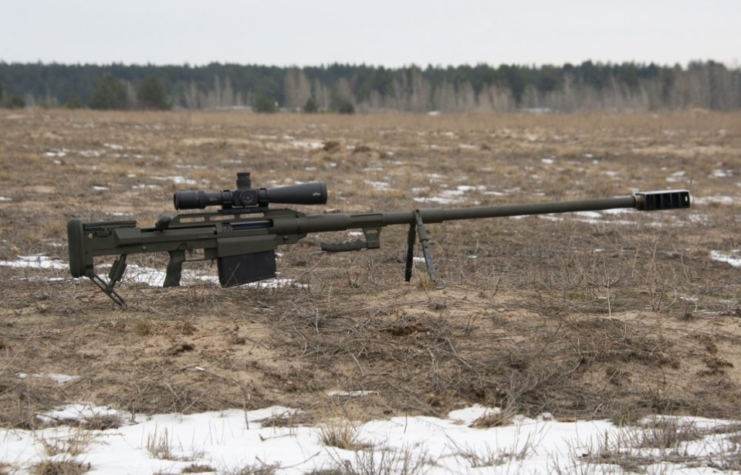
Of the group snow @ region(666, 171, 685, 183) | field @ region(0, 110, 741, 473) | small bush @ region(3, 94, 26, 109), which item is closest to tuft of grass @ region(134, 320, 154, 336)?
field @ region(0, 110, 741, 473)

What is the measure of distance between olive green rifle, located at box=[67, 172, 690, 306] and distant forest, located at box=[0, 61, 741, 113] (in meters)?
50.9

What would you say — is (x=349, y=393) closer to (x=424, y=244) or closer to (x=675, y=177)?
(x=424, y=244)

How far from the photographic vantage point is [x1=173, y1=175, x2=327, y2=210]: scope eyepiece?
21.3 ft

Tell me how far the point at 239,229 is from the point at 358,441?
2.90 m

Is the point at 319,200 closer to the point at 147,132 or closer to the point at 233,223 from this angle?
the point at 233,223

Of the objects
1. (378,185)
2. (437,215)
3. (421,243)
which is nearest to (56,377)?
(421,243)

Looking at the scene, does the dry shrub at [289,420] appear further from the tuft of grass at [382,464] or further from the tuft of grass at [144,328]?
the tuft of grass at [144,328]

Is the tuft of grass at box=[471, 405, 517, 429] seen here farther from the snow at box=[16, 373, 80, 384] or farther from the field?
the snow at box=[16, 373, 80, 384]

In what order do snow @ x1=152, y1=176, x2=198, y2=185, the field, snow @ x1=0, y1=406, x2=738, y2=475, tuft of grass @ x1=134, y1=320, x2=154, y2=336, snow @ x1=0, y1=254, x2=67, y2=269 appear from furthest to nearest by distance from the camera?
snow @ x1=152, y1=176, x2=198, y2=185, snow @ x1=0, y1=254, x2=67, y2=269, tuft of grass @ x1=134, y1=320, x2=154, y2=336, the field, snow @ x1=0, y1=406, x2=738, y2=475

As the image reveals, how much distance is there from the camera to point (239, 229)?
6.90m

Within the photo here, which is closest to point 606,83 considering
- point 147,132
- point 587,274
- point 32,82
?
point 32,82

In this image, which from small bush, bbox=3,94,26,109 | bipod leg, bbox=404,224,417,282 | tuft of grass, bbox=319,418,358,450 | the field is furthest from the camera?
small bush, bbox=3,94,26,109

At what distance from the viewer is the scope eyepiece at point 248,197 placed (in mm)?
6484

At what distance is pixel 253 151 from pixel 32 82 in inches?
4474
